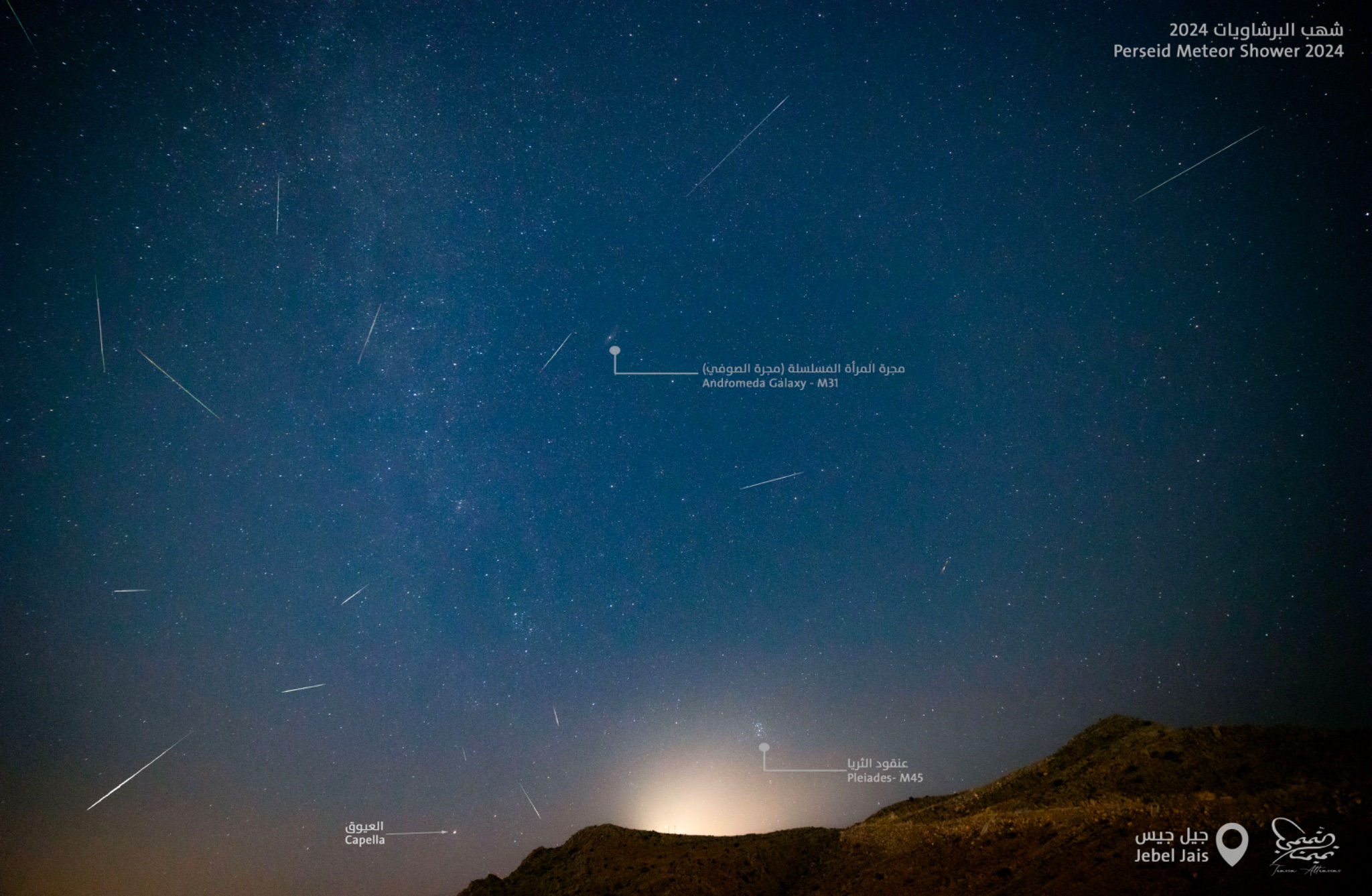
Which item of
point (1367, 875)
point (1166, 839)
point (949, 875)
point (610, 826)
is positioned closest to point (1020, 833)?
point (949, 875)

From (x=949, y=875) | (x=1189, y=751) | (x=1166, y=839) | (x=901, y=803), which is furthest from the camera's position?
(x=901, y=803)

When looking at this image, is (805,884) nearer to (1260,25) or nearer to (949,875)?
(949,875)

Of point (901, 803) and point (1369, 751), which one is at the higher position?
point (1369, 751)
